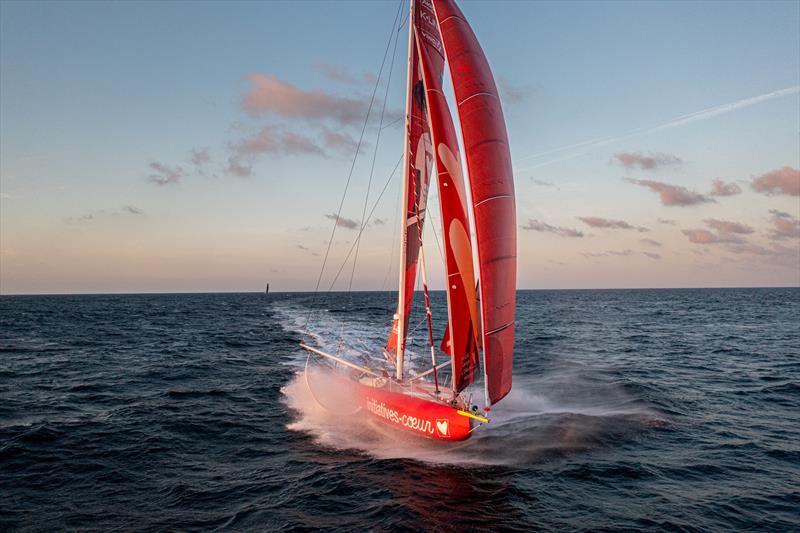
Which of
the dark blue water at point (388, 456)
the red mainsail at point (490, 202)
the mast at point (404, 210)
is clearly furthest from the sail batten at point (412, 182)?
the dark blue water at point (388, 456)

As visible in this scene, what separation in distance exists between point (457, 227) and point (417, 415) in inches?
233

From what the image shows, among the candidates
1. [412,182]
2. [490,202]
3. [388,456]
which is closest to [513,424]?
[388,456]

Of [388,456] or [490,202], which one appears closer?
[490,202]

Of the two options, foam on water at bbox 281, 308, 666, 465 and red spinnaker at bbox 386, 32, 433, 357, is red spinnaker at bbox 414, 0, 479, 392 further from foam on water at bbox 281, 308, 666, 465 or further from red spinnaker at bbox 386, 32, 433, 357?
foam on water at bbox 281, 308, 666, 465

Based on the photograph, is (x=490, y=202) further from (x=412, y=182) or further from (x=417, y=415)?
(x=417, y=415)

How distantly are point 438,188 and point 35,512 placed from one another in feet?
42.0

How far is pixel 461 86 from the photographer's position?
1274 centimetres

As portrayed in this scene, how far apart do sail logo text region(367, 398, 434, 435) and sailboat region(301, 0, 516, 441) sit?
0.03 m

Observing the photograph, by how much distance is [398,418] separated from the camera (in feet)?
48.7

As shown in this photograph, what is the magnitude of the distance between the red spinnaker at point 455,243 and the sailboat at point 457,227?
3cm

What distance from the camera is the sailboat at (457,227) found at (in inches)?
485

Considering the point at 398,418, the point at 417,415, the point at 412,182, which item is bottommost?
the point at 398,418

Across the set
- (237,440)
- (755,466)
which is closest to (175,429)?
(237,440)

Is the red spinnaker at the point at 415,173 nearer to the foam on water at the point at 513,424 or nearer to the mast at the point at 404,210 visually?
the mast at the point at 404,210
